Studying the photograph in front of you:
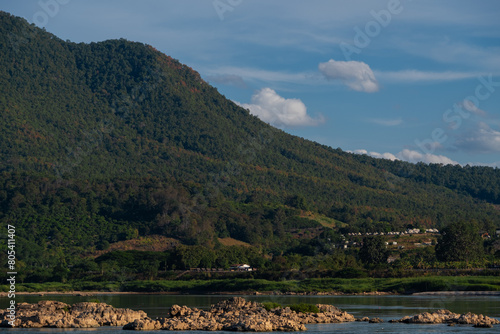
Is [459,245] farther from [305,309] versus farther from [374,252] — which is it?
[305,309]

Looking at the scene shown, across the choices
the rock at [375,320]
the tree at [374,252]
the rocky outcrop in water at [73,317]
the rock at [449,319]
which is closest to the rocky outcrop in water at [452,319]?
the rock at [449,319]

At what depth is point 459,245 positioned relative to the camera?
126 metres

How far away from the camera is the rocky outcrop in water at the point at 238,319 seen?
47.8 m

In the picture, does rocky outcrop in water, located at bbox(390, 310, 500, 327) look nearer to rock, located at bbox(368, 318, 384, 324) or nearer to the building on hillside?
rock, located at bbox(368, 318, 384, 324)

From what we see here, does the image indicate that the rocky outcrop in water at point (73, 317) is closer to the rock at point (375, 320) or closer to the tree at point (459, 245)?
the rock at point (375, 320)

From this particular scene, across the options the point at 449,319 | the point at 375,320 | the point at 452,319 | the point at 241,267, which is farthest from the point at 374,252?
the point at 452,319

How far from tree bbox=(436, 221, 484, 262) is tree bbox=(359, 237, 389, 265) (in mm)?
8999

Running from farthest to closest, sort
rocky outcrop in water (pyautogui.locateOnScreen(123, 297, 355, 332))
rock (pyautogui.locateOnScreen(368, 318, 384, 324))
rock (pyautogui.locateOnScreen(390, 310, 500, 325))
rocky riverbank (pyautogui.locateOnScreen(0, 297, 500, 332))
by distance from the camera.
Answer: rock (pyautogui.locateOnScreen(368, 318, 384, 324)) < rock (pyautogui.locateOnScreen(390, 310, 500, 325)) < rocky riverbank (pyautogui.locateOnScreen(0, 297, 500, 332)) < rocky outcrop in water (pyautogui.locateOnScreen(123, 297, 355, 332))

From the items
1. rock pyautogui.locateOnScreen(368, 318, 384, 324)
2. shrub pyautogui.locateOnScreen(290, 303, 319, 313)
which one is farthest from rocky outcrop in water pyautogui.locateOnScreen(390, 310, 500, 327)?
shrub pyautogui.locateOnScreen(290, 303, 319, 313)

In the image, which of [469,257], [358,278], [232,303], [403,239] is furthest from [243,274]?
[232,303]

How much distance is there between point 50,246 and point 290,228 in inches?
2613

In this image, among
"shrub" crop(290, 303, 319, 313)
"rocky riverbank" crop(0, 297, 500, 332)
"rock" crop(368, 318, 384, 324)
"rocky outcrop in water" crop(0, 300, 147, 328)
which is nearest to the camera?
"rocky riverbank" crop(0, 297, 500, 332)

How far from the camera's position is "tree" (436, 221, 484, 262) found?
4921 inches

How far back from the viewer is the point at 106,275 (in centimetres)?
12712
